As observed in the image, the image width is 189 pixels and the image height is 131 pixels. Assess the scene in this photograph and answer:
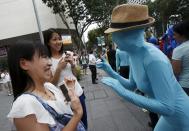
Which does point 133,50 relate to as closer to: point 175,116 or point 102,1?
point 175,116

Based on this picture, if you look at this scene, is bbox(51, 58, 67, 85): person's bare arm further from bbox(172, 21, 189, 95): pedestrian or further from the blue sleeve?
the blue sleeve

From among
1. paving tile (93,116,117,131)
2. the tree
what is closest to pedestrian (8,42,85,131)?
paving tile (93,116,117,131)

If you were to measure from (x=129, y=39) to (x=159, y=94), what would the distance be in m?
0.52

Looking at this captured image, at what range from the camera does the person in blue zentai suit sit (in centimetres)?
296

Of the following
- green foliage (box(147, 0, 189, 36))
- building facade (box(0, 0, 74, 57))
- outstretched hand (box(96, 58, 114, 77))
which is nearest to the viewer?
outstretched hand (box(96, 58, 114, 77))

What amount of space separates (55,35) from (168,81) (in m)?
1.93

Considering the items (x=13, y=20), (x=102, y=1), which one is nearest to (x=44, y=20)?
(x=13, y=20)

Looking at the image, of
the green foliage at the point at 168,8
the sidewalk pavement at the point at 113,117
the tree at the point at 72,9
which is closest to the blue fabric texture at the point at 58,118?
the sidewalk pavement at the point at 113,117

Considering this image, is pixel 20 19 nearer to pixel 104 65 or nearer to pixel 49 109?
pixel 104 65

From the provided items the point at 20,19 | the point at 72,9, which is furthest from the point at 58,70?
the point at 20,19

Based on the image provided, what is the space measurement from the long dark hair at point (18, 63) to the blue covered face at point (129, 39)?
0.87m

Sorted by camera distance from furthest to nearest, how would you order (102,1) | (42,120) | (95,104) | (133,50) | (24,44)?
(102,1) → (95,104) → (133,50) → (24,44) → (42,120)

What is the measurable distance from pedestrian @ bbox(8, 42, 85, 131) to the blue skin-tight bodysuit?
1.85 feet

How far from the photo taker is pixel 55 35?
4543mm
